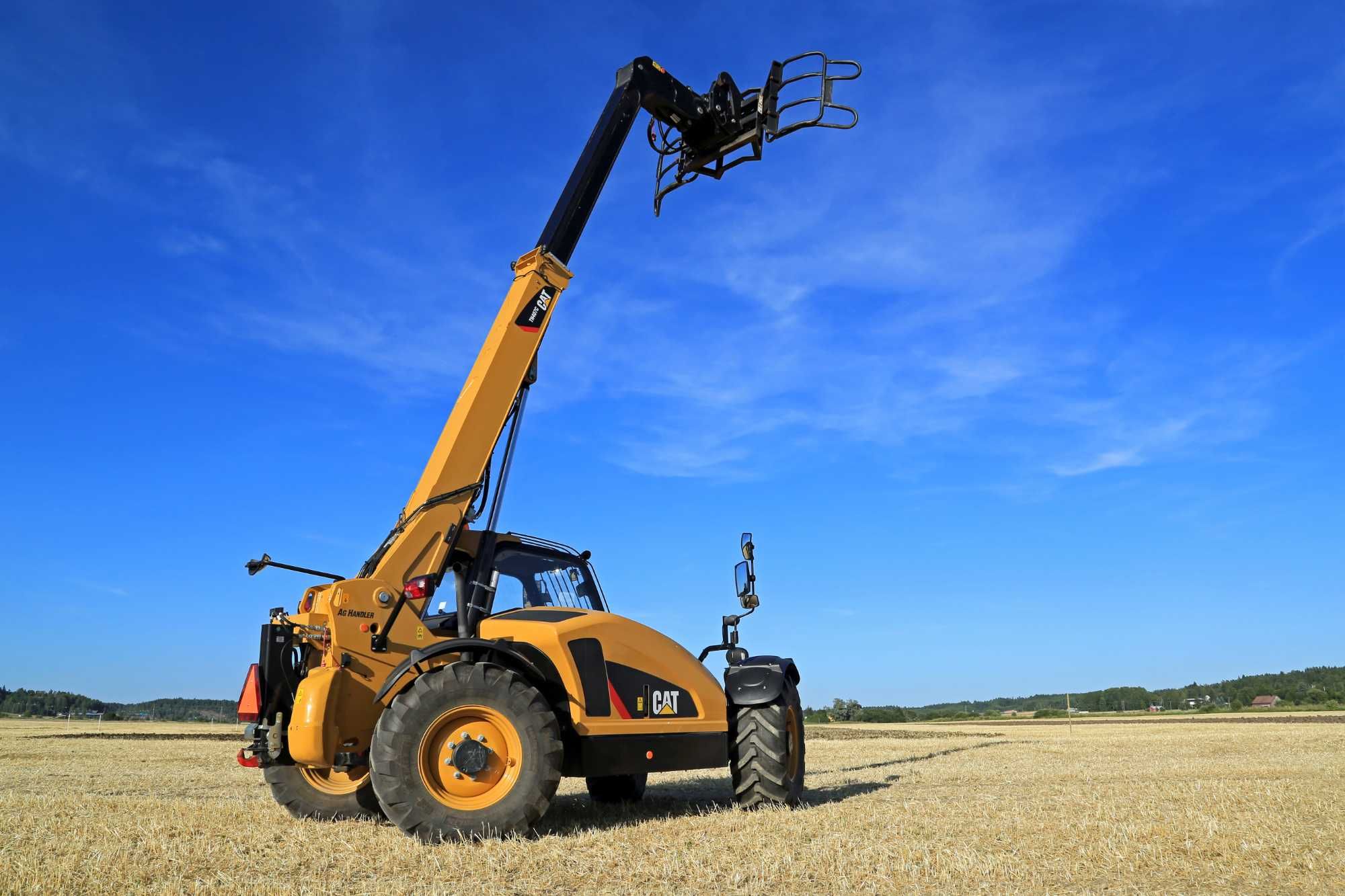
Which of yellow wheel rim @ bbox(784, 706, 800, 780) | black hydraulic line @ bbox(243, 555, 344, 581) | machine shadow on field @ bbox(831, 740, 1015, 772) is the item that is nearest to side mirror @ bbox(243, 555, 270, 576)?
black hydraulic line @ bbox(243, 555, 344, 581)

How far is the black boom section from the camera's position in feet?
26.1

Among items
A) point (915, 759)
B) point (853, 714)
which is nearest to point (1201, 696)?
point (853, 714)

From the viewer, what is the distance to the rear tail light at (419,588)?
26.6ft

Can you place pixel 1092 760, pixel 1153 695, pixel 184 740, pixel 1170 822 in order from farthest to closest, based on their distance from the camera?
pixel 1153 695 → pixel 184 740 → pixel 1092 760 → pixel 1170 822

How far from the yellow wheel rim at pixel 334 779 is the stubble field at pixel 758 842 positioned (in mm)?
444

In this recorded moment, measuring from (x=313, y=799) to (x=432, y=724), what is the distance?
8.63 feet

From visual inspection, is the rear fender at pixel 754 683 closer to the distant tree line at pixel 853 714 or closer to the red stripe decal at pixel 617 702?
the red stripe decal at pixel 617 702

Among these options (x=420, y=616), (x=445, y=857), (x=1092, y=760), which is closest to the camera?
(x=445, y=857)

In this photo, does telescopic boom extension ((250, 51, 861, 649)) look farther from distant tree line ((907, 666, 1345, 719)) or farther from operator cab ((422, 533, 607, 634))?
distant tree line ((907, 666, 1345, 719))

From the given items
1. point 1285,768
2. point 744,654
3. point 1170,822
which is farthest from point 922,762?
point 1170,822

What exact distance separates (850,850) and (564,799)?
491cm

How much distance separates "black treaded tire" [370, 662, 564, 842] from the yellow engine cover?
48 centimetres

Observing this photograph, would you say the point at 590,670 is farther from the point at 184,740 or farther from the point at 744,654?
the point at 184,740

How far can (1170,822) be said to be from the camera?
778 cm
